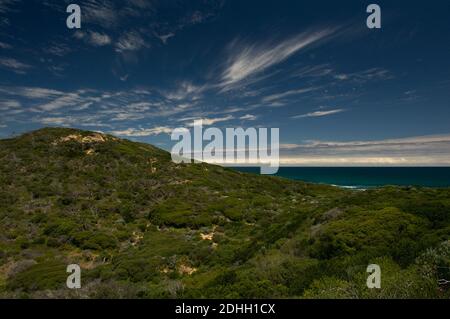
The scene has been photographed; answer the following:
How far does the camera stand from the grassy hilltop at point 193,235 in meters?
10.3

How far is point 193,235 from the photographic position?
87.4ft

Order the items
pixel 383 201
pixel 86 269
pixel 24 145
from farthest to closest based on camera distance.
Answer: pixel 24 145
pixel 86 269
pixel 383 201

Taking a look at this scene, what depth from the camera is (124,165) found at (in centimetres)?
5356

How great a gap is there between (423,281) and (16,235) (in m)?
29.7

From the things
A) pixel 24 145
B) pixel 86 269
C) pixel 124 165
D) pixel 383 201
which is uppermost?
pixel 24 145

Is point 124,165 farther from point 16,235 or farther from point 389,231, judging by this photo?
point 389,231

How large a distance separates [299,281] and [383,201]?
1136cm

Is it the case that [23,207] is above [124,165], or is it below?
below

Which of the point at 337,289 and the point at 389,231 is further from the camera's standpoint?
the point at 389,231

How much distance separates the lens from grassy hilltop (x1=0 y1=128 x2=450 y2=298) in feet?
33.7

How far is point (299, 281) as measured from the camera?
1012 centimetres
